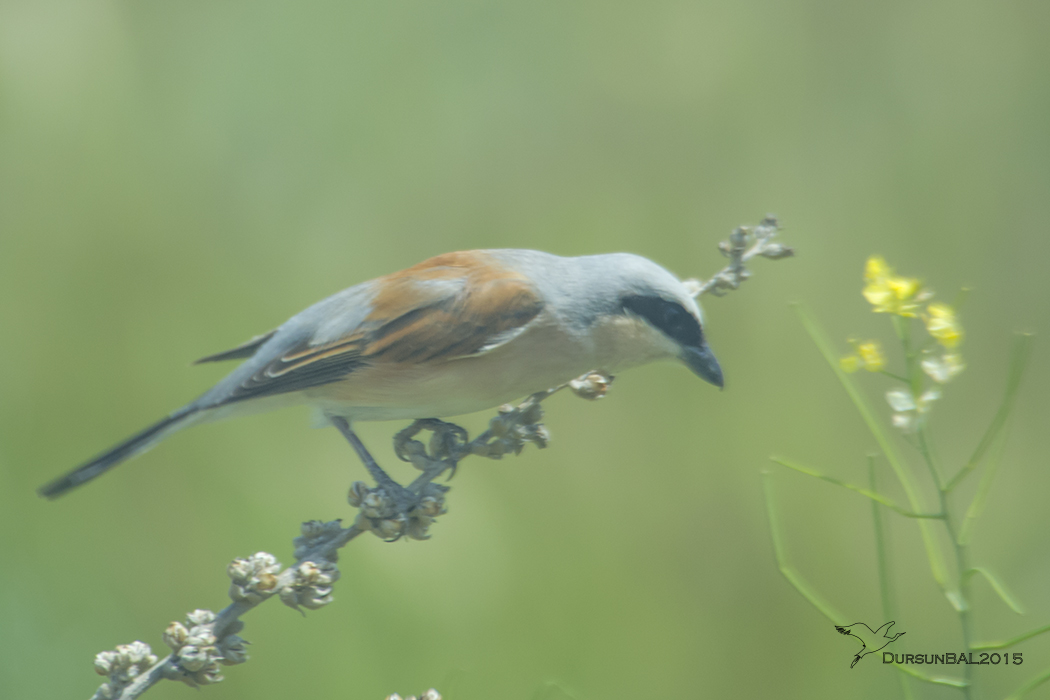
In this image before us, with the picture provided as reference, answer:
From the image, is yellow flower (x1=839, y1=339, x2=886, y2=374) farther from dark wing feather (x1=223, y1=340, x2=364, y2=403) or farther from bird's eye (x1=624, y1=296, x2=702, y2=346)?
dark wing feather (x1=223, y1=340, x2=364, y2=403)

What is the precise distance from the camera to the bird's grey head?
3.36 ft

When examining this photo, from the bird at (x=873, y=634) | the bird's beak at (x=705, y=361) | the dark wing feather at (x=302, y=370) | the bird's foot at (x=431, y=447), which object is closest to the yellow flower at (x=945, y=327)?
the bird at (x=873, y=634)

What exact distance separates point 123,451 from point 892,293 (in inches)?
34.9

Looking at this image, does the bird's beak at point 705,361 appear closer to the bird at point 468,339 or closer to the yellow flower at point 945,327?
the bird at point 468,339

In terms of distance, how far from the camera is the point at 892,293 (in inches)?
25.3

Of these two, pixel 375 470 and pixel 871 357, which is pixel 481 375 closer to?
pixel 375 470

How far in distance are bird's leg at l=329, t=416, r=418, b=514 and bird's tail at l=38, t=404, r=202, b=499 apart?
8.1 inches

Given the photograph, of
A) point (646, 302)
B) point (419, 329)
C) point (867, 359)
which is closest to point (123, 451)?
point (419, 329)

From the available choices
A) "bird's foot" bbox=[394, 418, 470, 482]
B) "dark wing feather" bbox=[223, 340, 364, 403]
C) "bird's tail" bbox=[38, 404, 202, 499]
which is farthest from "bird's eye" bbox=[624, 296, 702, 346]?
"bird's tail" bbox=[38, 404, 202, 499]

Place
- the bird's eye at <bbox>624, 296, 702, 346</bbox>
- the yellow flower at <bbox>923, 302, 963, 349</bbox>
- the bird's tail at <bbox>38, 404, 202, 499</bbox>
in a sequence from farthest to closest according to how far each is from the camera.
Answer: the bird's eye at <bbox>624, 296, 702, 346</bbox> < the bird's tail at <bbox>38, 404, 202, 499</bbox> < the yellow flower at <bbox>923, 302, 963, 349</bbox>

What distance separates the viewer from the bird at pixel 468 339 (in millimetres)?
1041

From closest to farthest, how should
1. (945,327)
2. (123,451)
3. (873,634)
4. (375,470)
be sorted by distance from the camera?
(945,327) < (873,634) < (123,451) < (375,470)

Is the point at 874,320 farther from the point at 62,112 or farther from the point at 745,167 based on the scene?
the point at 62,112

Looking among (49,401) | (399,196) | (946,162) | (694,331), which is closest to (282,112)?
(399,196)
